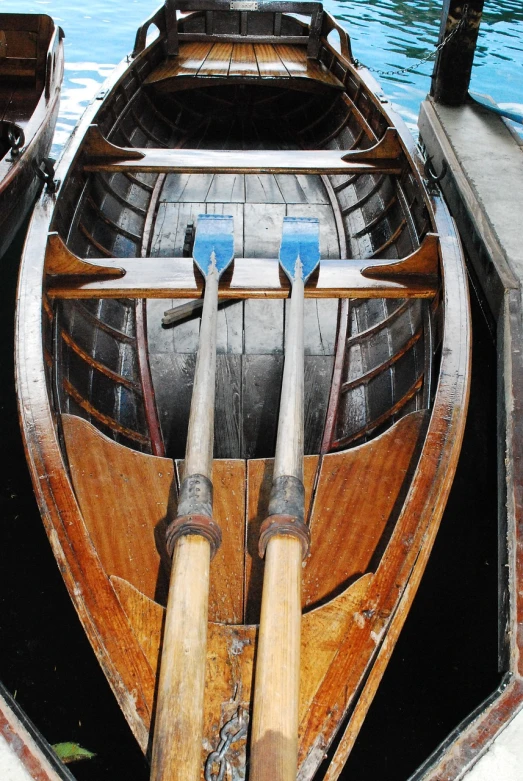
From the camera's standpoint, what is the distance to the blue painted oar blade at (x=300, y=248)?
2814 mm

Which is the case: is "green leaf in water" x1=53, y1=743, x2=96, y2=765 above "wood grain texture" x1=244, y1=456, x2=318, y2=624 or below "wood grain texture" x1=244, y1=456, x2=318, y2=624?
below

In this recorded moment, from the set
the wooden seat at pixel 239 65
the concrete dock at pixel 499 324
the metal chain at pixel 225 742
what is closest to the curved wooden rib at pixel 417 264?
the concrete dock at pixel 499 324

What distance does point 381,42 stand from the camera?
1151 cm

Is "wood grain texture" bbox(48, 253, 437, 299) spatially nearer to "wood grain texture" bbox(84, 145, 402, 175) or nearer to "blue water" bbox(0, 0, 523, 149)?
"wood grain texture" bbox(84, 145, 402, 175)

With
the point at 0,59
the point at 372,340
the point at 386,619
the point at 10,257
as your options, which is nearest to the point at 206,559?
the point at 386,619

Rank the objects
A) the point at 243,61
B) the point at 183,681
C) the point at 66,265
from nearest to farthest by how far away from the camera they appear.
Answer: the point at 183,681
the point at 66,265
the point at 243,61

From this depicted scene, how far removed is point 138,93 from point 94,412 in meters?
3.44

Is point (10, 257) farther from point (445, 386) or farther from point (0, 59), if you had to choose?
point (445, 386)

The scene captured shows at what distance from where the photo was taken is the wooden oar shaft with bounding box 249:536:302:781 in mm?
1271

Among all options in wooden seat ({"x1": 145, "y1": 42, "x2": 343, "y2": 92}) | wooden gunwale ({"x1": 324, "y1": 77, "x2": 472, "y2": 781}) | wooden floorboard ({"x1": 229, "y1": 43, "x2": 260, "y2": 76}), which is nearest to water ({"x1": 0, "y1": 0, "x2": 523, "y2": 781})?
wooden gunwale ({"x1": 324, "y1": 77, "x2": 472, "y2": 781})

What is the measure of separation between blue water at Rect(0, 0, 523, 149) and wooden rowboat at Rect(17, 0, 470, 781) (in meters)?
4.15

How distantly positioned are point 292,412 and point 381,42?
1188cm

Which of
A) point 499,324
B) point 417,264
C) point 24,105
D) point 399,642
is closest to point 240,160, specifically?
point 417,264

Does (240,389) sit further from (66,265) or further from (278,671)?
(278,671)
